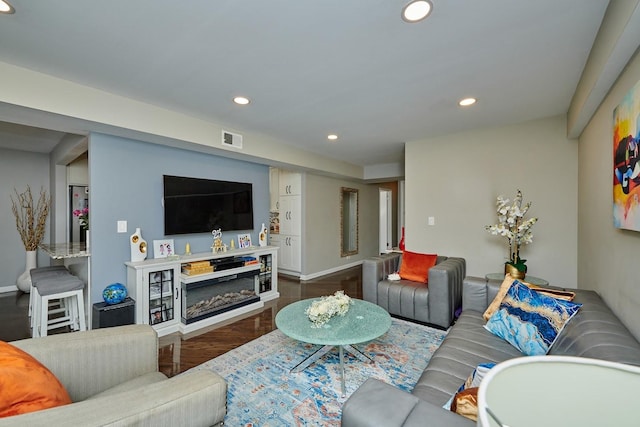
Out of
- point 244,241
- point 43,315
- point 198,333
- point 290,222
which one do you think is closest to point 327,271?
point 290,222

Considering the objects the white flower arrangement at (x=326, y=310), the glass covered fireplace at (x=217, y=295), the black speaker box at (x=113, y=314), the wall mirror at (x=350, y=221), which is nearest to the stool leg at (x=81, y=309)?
the black speaker box at (x=113, y=314)

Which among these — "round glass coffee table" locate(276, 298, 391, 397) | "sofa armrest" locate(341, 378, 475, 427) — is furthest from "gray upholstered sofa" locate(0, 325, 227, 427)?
"round glass coffee table" locate(276, 298, 391, 397)

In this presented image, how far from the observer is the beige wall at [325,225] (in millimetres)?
5324

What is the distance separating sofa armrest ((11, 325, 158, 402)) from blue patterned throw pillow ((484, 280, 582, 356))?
7.07 ft

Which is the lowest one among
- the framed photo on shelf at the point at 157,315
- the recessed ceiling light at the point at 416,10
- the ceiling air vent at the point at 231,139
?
the framed photo on shelf at the point at 157,315

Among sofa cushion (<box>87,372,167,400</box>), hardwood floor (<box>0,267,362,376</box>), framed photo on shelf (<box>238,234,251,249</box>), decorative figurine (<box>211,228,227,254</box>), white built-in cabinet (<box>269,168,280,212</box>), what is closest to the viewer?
sofa cushion (<box>87,372,167,400</box>)

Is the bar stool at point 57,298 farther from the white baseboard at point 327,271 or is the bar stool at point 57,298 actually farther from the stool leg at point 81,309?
the white baseboard at point 327,271

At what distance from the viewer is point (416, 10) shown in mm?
1430

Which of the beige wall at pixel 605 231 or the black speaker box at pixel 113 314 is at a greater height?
the beige wall at pixel 605 231

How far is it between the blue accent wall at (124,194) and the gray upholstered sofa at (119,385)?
1749 millimetres

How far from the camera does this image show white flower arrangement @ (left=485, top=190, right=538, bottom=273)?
2.92 m

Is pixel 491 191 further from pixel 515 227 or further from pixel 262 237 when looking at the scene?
pixel 262 237

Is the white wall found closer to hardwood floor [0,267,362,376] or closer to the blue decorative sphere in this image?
hardwood floor [0,267,362,376]

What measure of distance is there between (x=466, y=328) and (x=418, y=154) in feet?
8.63
